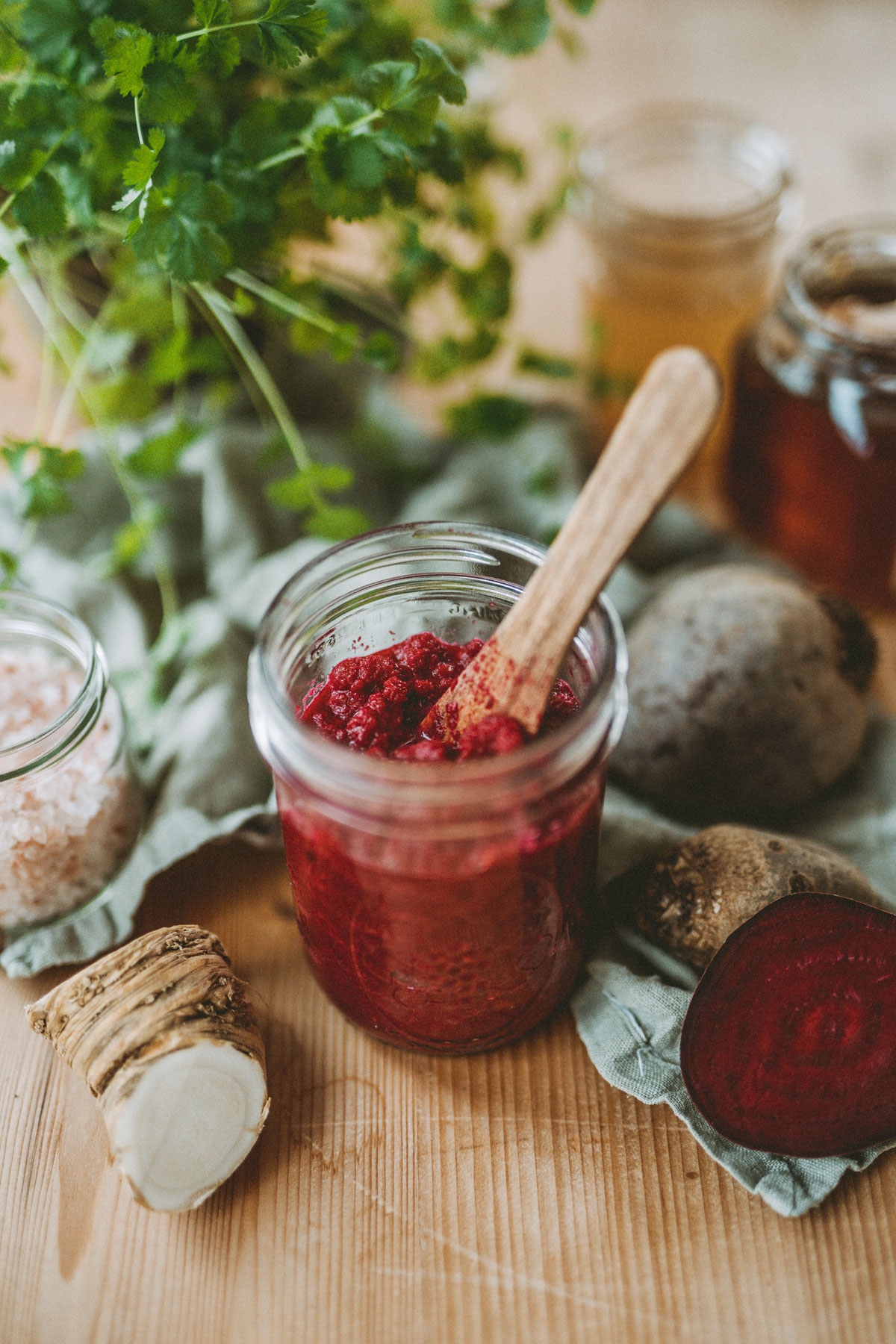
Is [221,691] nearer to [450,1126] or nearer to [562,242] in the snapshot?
[450,1126]

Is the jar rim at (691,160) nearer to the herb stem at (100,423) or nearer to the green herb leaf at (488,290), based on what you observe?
the green herb leaf at (488,290)

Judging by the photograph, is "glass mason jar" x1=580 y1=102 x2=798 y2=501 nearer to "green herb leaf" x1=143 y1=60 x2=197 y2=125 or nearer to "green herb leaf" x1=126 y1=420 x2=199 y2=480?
"green herb leaf" x1=126 y1=420 x2=199 y2=480

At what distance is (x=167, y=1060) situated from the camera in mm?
858

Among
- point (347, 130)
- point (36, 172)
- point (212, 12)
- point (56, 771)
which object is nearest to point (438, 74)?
point (347, 130)

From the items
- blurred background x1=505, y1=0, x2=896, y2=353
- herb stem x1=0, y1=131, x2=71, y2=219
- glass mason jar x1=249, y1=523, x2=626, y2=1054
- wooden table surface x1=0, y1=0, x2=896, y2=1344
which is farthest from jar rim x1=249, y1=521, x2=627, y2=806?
blurred background x1=505, y1=0, x2=896, y2=353

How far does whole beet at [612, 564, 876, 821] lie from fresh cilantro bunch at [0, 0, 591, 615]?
1.23 ft

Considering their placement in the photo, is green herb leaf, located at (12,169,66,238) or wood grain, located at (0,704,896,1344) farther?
green herb leaf, located at (12,169,66,238)

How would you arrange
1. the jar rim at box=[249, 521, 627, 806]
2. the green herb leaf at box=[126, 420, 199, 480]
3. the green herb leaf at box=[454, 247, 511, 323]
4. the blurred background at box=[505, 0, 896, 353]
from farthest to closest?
the blurred background at box=[505, 0, 896, 353] < the green herb leaf at box=[454, 247, 511, 323] < the green herb leaf at box=[126, 420, 199, 480] < the jar rim at box=[249, 521, 627, 806]

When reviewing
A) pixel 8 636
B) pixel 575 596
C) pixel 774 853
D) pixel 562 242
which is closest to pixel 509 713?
pixel 575 596

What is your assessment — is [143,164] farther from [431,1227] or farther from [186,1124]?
[431,1227]

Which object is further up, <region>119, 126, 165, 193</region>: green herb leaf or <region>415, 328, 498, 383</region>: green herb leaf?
<region>119, 126, 165, 193</region>: green herb leaf

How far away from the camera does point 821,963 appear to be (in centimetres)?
91

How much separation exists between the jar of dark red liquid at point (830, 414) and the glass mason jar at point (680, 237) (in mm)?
123

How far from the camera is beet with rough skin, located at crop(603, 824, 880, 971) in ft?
3.16
